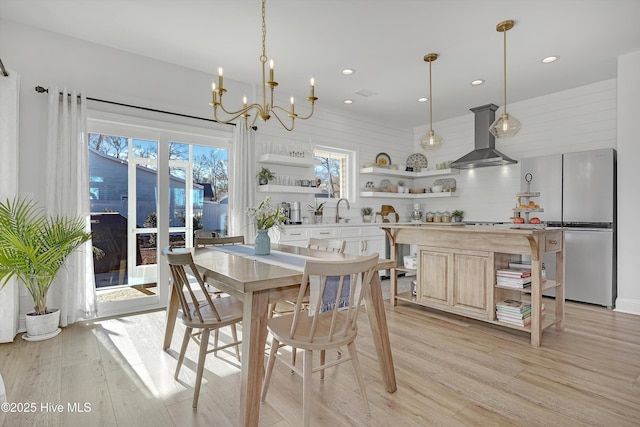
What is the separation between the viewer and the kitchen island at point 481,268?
2.95 metres

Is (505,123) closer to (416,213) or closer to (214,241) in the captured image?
(214,241)

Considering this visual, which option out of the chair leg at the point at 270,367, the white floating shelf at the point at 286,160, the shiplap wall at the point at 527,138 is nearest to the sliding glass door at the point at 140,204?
the white floating shelf at the point at 286,160

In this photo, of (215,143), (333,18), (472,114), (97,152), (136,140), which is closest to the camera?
(333,18)

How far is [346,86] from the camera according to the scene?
4781 millimetres

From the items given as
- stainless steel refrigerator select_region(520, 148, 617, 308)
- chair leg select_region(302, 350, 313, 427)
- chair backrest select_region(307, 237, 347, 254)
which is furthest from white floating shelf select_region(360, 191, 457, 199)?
chair leg select_region(302, 350, 313, 427)

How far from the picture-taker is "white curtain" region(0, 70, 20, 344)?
9.73 ft

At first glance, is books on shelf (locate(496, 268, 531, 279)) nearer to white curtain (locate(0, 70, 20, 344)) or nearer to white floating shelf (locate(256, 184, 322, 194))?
white floating shelf (locate(256, 184, 322, 194))

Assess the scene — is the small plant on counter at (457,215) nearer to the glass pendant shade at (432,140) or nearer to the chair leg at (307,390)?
the glass pendant shade at (432,140)

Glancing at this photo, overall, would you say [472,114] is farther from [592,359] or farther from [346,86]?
[592,359]

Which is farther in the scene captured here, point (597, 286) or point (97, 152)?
point (597, 286)

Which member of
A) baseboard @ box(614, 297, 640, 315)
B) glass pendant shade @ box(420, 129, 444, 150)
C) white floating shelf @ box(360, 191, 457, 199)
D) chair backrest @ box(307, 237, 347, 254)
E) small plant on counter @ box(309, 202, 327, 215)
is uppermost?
glass pendant shade @ box(420, 129, 444, 150)

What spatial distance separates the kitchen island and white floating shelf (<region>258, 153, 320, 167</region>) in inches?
79.3

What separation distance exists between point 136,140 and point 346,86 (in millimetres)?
2819

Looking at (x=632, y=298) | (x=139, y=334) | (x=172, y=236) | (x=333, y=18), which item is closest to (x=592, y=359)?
(x=632, y=298)
